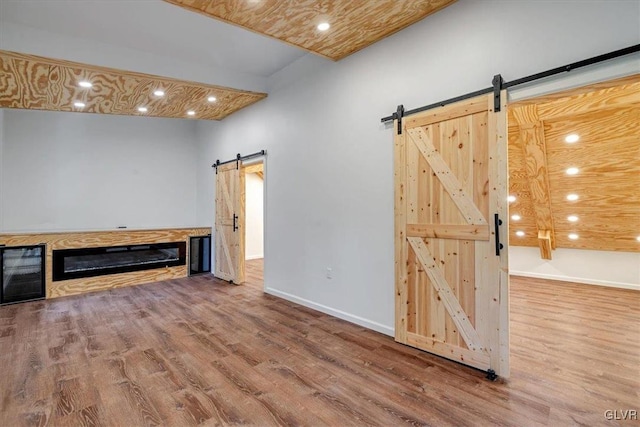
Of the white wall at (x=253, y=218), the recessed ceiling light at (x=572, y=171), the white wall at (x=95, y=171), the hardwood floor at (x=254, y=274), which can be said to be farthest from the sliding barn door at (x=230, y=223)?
the recessed ceiling light at (x=572, y=171)

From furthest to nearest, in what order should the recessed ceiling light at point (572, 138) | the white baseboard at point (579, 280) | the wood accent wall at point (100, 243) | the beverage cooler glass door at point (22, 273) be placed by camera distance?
1. the white baseboard at point (579, 280)
2. the wood accent wall at point (100, 243)
3. the beverage cooler glass door at point (22, 273)
4. the recessed ceiling light at point (572, 138)

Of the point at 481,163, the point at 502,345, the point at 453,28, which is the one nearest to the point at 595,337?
the point at 502,345

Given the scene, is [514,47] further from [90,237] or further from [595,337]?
[90,237]

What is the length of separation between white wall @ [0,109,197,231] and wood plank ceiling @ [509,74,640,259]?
6610 millimetres

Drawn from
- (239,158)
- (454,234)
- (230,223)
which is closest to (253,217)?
(230,223)

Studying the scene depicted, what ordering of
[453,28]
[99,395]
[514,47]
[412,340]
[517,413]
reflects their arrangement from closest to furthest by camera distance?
[517,413], [99,395], [514,47], [453,28], [412,340]

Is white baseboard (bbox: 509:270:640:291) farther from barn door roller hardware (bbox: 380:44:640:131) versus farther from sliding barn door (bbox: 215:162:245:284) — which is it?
sliding barn door (bbox: 215:162:245:284)

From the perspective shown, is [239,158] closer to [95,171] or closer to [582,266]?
[95,171]

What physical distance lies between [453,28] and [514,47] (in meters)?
0.61

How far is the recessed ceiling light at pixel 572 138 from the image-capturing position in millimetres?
4329

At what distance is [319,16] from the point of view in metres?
2.92

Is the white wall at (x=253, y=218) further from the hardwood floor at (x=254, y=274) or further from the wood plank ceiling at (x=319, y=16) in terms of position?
the wood plank ceiling at (x=319, y=16)

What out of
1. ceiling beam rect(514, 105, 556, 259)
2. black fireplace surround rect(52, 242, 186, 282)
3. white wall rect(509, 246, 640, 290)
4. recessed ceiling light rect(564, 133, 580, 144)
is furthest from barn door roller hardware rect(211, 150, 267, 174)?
white wall rect(509, 246, 640, 290)

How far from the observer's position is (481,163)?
2641 millimetres
